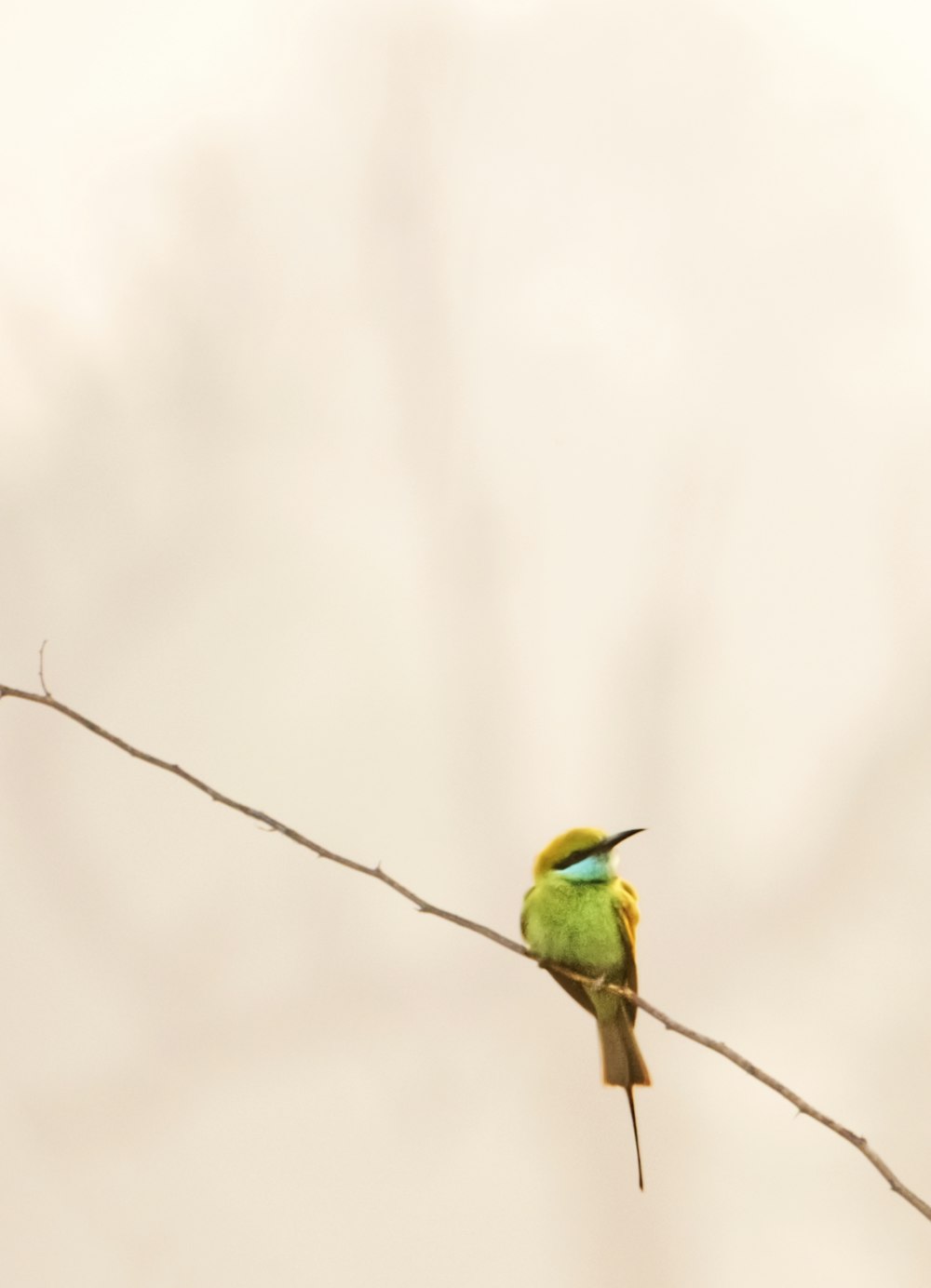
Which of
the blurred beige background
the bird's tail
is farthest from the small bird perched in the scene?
the blurred beige background

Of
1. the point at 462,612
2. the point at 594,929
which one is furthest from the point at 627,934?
the point at 462,612

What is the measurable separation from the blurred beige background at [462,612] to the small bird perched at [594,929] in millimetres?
381

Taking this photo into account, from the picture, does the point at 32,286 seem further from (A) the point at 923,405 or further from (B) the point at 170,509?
(A) the point at 923,405

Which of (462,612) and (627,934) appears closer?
(627,934)

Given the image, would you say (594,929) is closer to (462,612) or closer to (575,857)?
(575,857)

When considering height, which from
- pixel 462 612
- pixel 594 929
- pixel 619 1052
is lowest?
pixel 619 1052

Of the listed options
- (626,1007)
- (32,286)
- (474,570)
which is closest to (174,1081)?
(626,1007)

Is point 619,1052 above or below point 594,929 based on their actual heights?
below

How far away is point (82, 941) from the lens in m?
1.43

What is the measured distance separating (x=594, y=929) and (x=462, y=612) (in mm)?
550

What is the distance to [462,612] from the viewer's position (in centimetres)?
155

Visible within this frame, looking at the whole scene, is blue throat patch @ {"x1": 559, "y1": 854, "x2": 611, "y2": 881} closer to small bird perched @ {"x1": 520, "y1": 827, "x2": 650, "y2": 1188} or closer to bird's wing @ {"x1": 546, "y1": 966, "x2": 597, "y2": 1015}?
small bird perched @ {"x1": 520, "y1": 827, "x2": 650, "y2": 1188}

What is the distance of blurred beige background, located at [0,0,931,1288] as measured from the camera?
56.7 inches

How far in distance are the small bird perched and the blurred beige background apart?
381 mm
